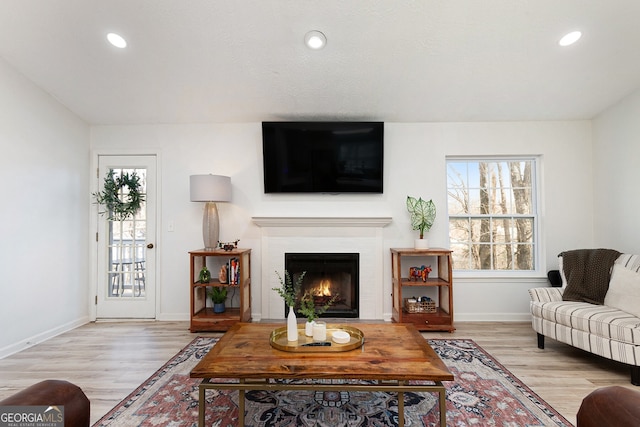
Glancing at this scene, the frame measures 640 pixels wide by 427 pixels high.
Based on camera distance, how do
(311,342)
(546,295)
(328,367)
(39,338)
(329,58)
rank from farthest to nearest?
(39,338)
(546,295)
(329,58)
(311,342)
(328,367)

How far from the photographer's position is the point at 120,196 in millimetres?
3779

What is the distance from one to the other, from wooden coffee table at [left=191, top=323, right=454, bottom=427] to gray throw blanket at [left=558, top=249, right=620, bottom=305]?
1887 millimetres

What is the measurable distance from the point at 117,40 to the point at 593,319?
4.44 metres

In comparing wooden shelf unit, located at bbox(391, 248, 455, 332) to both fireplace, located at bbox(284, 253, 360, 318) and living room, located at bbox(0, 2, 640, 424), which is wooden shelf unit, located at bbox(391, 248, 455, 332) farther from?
fireplace, located at bbox(284, 253, 360, 318)

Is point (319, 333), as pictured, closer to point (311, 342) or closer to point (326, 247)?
point (311, 342)

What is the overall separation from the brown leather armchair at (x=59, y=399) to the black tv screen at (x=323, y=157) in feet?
9.07

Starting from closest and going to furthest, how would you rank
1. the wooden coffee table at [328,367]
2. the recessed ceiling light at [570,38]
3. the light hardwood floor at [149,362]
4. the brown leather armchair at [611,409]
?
the brown leather armchair at [611,409] → the wooden coffee table at [328,367] → the light hardwood floor at [149,362] → the recessed ceiling light at [570,38]

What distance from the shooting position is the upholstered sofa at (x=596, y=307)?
2.25 m

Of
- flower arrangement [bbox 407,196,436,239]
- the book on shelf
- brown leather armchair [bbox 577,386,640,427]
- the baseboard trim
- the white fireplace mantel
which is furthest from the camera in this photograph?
the white fireplace mantel

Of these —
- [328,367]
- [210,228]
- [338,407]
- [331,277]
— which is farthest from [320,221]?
[328,367]

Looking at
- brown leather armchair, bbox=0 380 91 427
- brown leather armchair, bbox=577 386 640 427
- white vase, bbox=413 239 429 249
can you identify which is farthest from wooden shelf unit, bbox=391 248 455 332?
brown leather armchair, bbox=0 380 91 427

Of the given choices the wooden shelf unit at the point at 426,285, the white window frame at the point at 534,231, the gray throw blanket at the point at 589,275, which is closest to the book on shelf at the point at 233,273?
the wooden shelf unit at the point at 426,285

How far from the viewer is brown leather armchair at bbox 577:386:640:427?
92 cm

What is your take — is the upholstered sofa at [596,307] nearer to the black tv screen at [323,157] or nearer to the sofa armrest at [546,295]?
the sofa armrest at [546,295]
